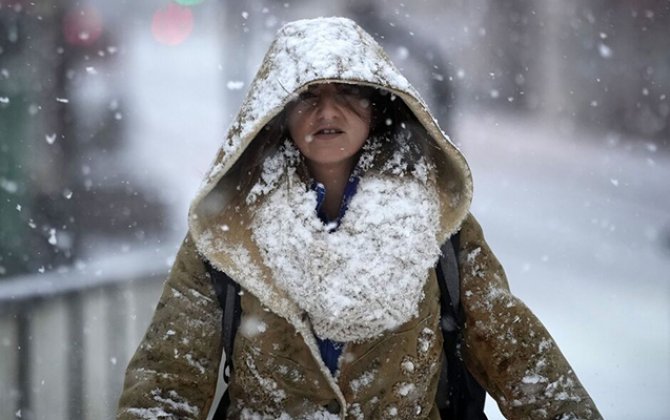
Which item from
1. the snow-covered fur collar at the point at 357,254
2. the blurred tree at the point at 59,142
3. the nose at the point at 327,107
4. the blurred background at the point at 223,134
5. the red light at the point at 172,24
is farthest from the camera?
the red light at the point at 172,24

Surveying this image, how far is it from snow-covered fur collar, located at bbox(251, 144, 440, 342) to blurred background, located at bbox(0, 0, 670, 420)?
2.53m

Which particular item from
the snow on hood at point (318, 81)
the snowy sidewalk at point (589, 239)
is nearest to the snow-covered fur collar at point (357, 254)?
the snow on hood at point (318, 81)

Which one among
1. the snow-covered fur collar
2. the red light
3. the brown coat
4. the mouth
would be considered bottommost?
the brown coat

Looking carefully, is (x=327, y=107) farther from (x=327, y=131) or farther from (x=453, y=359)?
(x=453, y=359)

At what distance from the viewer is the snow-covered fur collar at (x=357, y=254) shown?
1878mm

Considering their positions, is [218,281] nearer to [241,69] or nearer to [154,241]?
[154,241]

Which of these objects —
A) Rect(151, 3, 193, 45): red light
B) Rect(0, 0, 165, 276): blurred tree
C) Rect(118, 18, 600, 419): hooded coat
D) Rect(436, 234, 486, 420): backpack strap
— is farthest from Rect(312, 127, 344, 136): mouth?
Rect(151, 3, 193, 45): red light

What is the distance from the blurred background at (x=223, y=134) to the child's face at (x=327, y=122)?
2.59 meters

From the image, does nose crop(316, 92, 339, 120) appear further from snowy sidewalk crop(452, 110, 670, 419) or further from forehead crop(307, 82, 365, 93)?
snowy sidewalk crop(452, 110, 670, 419)

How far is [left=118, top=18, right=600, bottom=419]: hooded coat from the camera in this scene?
1.94 m

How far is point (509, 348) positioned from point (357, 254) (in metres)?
0.49

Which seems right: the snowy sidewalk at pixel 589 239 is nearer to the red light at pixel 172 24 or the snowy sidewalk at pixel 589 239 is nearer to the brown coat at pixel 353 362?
the brown coat at pixel 353 362

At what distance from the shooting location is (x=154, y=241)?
250 inches

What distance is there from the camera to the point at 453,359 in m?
2.19
